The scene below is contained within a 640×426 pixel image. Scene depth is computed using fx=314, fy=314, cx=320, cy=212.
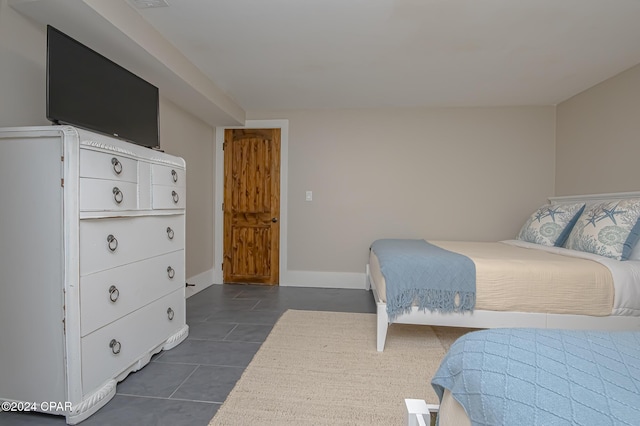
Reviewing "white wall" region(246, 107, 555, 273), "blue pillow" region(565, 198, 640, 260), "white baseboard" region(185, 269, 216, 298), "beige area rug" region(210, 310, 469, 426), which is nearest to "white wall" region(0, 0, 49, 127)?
"beige area rug" region(210, 310, 469, 426)

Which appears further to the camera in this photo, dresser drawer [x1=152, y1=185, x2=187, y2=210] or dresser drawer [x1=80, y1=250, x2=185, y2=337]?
dresser drawer [x1=152, y1=185, x2=187, y2=210]

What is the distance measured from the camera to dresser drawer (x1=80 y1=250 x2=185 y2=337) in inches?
56.4

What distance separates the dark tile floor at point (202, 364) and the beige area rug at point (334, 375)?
12 centimetres

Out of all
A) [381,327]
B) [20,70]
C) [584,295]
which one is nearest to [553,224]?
[584,295]

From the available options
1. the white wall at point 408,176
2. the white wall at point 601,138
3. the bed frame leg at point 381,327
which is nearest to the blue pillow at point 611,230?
the white wall at point 601,138

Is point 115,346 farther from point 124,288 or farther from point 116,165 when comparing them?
point 116,165

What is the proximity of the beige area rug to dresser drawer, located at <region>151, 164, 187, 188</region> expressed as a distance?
4.18 feet

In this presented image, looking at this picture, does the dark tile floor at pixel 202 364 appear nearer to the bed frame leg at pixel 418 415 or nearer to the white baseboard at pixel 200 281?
the white baseboard at pixel 200 281

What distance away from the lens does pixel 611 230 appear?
217cm

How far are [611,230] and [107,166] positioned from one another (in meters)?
3.14

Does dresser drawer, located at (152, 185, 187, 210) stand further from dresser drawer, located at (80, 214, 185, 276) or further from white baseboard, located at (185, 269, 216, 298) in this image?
white baseboard, located at (185, 269, 216, 298)

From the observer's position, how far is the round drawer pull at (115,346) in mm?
1566

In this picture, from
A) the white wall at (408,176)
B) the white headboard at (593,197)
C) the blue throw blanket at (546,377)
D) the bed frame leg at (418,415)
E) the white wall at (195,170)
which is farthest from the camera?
the white wall at (408,176)

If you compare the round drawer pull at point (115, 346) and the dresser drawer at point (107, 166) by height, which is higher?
the dresser drawer at point (107, 166)
